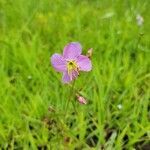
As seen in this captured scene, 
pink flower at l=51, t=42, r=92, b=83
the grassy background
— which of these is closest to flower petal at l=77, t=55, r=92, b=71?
pink flower at l=51, t=42, r=92, b=83

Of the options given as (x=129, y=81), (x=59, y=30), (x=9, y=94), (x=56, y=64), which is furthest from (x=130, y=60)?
(x=56, y=64)

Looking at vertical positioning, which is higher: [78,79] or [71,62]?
[71,62]

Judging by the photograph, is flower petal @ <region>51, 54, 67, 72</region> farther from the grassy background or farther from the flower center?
the grassy background

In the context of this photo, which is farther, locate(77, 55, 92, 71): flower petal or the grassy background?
the grassy background

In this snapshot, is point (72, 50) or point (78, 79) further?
point (78, 79)

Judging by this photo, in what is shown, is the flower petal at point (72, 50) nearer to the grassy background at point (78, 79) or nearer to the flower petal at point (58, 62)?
the flower petal at point (58, 62)

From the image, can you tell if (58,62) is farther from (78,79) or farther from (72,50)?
(78,79)

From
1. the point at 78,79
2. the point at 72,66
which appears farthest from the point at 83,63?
the point at 78,79

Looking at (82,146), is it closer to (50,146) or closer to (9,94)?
(50,146)
